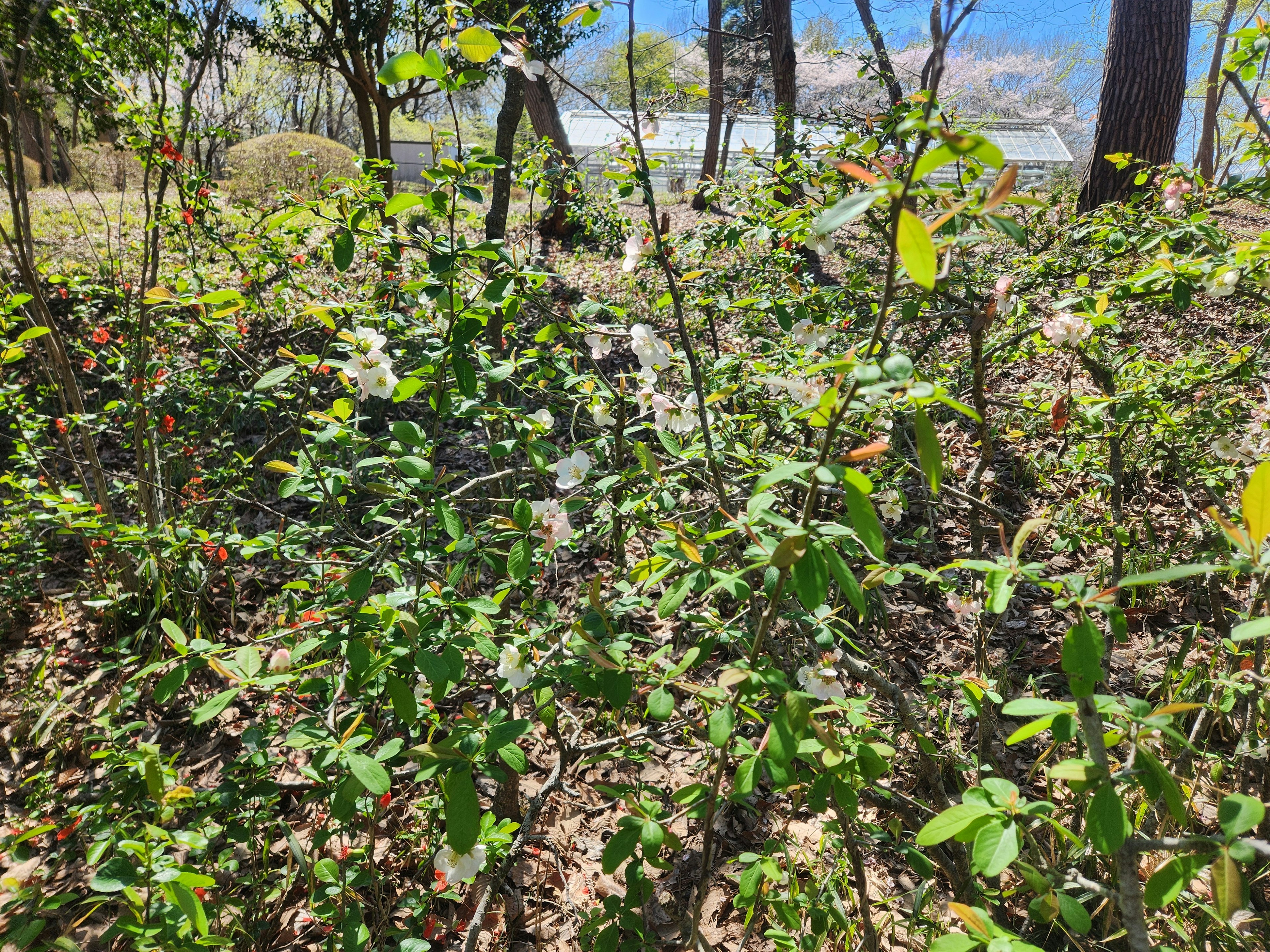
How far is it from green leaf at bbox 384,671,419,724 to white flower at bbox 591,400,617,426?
2.36ft

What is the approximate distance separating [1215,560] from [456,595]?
195 centimetres

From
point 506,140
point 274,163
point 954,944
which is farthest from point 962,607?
point 274,163

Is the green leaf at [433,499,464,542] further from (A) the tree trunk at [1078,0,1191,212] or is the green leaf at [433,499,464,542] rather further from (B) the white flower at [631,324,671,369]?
(A) the tree trunk at [1078,0,1191,212]

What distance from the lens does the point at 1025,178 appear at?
35.0 ft

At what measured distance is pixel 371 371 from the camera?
1302 millimetres

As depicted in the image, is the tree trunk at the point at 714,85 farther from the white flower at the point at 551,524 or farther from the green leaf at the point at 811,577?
the green leaf at the point at 811,577

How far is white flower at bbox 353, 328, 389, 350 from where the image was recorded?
1.29m

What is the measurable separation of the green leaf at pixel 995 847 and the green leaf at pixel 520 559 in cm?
74

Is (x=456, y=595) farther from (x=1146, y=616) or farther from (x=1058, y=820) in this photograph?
(x=1146, y=616)

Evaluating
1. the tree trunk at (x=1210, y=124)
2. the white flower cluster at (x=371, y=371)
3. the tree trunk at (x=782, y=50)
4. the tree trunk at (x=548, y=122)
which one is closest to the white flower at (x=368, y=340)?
the white flower cluster at (x=371, y=371)

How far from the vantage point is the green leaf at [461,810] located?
3.06ft

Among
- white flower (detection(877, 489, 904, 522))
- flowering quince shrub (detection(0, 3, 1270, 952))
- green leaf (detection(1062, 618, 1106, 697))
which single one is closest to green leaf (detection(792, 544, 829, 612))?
flowering quince shrub (detection(0, 3, 1270, 952))

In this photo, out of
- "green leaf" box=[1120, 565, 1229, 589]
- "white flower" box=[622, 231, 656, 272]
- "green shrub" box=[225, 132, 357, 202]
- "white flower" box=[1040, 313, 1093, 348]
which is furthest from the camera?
"green shrub" box=[225, 132, 357, 202]

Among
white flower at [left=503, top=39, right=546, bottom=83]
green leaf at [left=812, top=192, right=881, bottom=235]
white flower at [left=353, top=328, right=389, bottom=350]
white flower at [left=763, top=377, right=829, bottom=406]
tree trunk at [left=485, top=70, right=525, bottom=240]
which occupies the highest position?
tree trunk at [left=485, top=70, right=525, bottom=240]
